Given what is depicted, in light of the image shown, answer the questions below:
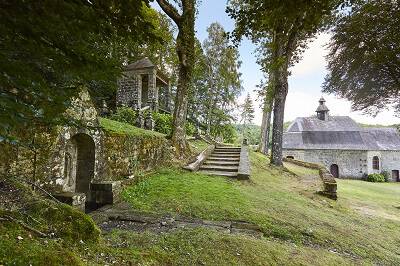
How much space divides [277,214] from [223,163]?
19.1ft

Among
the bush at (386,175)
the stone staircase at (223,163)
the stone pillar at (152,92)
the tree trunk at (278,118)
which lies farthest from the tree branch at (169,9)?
the bush at (386,175)

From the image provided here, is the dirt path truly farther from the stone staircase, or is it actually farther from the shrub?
the shrub

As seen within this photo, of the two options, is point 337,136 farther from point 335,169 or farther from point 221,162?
point 221,162

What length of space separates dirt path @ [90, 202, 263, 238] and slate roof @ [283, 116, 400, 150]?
105 feet

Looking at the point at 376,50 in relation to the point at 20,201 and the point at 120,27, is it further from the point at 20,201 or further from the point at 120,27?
the point at 20,201

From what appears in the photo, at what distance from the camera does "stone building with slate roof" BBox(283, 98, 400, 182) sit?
3434 cm

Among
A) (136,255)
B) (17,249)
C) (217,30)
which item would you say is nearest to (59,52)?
(17,249)

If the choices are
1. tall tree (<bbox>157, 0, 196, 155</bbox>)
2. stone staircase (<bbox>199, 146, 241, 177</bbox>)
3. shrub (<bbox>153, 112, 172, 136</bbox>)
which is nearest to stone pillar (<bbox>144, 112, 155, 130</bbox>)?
shrub (<bbox>153, 112, 172, 136</bbox>)

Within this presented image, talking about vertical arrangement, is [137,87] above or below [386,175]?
above

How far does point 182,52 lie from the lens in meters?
10.6

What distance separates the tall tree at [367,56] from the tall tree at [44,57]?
922 centimetres

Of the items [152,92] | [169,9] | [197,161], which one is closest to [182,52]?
[169,9]

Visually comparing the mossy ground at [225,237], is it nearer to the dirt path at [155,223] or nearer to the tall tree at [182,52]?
the dirt path at [155,223]

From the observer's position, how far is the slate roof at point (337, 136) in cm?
3488
